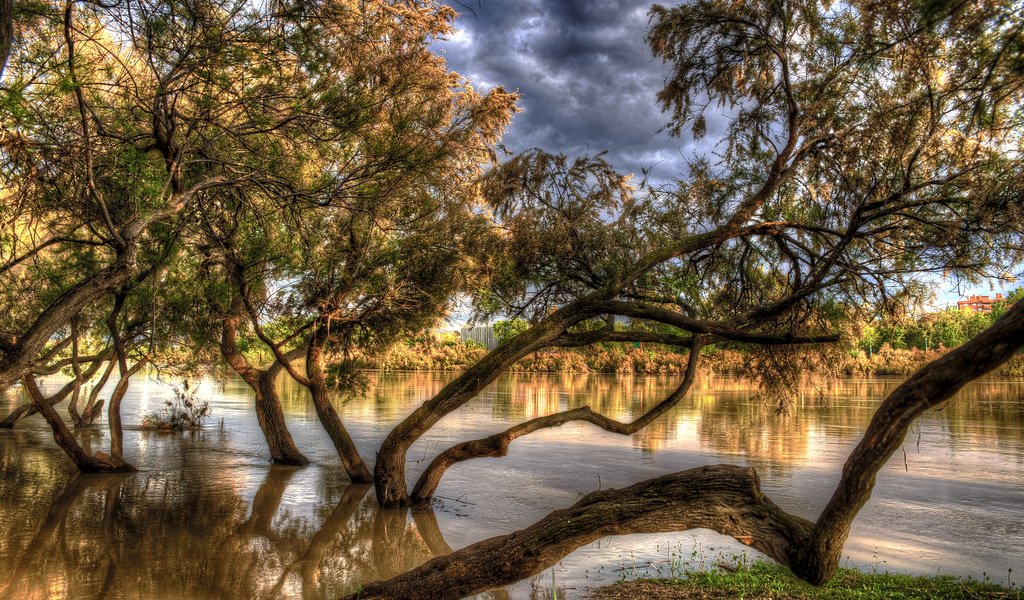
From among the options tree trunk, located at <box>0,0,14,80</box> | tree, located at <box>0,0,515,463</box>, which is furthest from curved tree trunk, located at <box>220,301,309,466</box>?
tree trunk, located at <box>0,0,14,80</box>

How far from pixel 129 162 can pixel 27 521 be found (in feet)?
19.5

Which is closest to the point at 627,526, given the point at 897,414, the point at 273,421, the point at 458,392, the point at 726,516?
the point at 726,516

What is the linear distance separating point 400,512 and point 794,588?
610 centimetres

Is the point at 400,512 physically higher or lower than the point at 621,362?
lower

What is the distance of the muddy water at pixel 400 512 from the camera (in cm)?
765

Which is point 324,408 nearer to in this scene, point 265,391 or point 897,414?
point 265,391

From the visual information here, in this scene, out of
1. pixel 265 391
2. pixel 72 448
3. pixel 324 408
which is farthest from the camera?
pixel 265 391

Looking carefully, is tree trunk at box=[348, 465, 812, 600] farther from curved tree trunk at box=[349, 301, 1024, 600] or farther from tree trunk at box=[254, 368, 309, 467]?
tree trunk at box=[254, 368, 309, 467]

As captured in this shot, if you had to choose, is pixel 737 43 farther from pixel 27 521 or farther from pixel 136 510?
pixel 27 521

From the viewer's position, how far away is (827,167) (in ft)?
28.8

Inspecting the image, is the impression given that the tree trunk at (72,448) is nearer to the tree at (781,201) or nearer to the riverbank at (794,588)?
the tree at (781,201)

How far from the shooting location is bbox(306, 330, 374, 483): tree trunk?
41.0ft

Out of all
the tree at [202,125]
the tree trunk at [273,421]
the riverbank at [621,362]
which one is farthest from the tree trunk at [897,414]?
the riverbank at [621,362]

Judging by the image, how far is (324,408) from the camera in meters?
12.5
